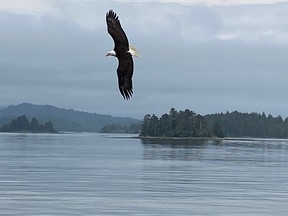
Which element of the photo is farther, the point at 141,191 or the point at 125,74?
the point at 141,191

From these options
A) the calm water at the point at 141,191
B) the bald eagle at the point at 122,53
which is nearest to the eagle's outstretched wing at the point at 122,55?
the bald eagle at the point at 122,53

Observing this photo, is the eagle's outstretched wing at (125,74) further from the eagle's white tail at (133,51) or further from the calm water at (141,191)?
the calm water at (141,191)

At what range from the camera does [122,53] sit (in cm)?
1833

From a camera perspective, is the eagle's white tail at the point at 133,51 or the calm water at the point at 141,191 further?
the calm water at the point at 141,191

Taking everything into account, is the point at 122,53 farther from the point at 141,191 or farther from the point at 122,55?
the point at 141,191

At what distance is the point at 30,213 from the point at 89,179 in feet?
86.7

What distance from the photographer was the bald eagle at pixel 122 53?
1816 cm

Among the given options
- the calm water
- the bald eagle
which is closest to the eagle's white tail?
the bald eagle

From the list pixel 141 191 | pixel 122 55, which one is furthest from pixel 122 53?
pixel 141 191

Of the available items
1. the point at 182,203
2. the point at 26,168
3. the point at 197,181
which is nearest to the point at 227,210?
the point at 182,203

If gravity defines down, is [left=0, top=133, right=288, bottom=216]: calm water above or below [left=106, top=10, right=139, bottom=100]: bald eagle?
below

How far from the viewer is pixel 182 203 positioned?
50344 mm

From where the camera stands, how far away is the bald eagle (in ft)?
59.6

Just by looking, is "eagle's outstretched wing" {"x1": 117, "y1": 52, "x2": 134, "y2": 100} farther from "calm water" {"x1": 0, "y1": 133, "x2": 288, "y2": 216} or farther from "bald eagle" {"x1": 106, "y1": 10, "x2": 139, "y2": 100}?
"calm water" {"x1": 0, "y1": 133, "x2": 288, "y2": 216}
